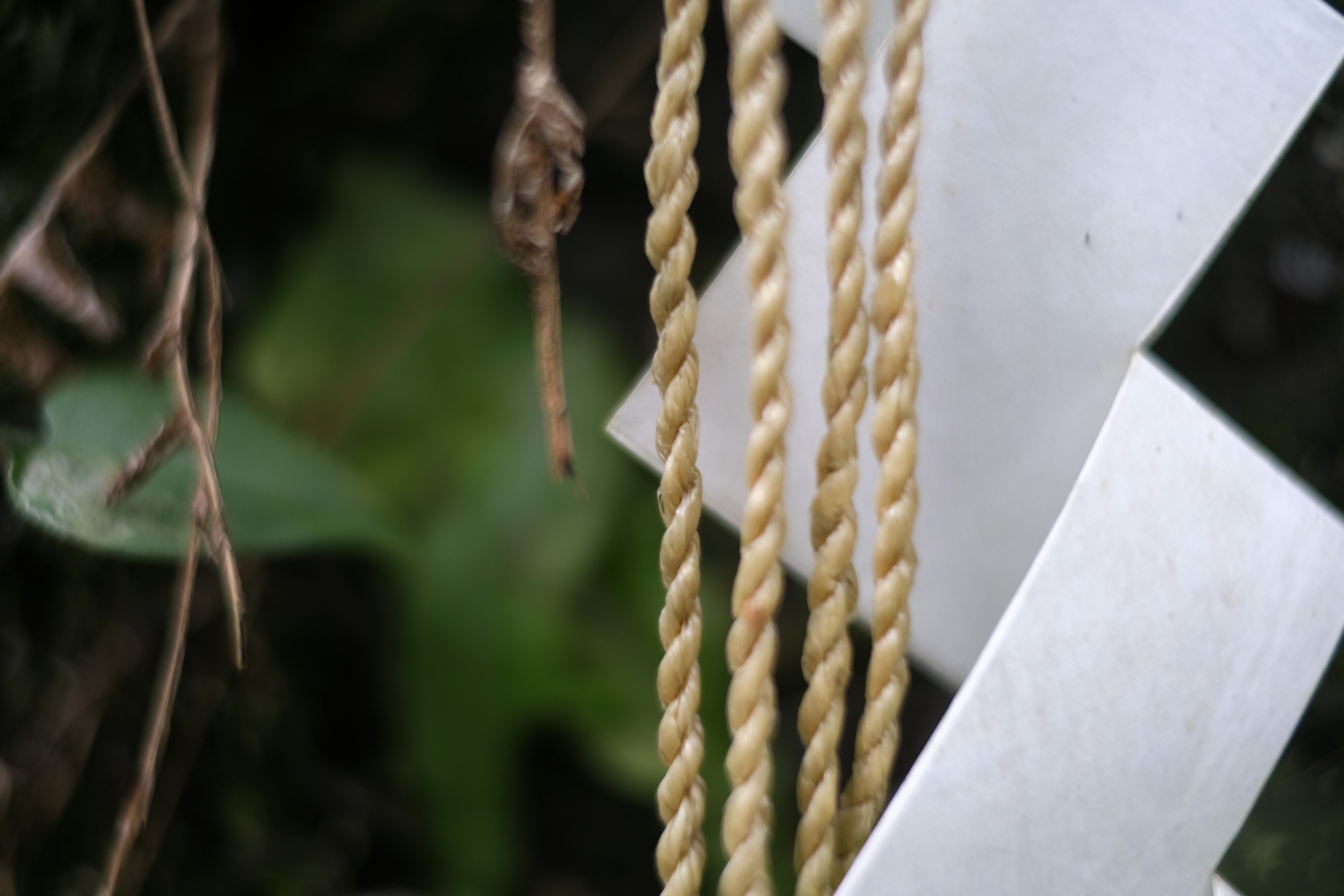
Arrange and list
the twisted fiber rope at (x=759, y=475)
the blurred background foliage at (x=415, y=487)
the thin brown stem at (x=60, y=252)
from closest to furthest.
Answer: the twisted fiber rope at (x=759, y=475) < the thin brown stem at (x=60, y=252) < the blurred background foliage at (x=415, y=487)

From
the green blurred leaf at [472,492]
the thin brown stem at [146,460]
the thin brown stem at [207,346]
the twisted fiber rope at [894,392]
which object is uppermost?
the twisted fiber rope at [894,392]

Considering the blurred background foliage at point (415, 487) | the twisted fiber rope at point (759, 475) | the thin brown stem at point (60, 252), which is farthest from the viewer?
the blurred background foliage at point (415, 487)

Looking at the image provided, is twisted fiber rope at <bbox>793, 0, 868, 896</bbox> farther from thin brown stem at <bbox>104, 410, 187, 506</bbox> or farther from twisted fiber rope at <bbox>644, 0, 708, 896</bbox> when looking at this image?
thin brown stem at <bbox>104, 410, 187, 506</bbox>

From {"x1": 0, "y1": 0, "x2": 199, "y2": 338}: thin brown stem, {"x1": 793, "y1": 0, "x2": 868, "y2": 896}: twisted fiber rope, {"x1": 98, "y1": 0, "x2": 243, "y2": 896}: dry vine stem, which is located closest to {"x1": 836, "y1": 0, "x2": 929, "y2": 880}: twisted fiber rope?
{"x1": 793, "y1": 0, "x2": 868, "y2": 896}: twisted fiber rope

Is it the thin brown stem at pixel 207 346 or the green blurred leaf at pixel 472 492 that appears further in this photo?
the green blurred leaf at pixel 472 492

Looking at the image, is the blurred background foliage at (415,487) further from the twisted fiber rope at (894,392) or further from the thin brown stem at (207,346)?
the twisted fiber rope at (894,392)

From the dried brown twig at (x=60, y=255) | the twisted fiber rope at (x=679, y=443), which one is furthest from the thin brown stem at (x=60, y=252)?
the twisted fiber rope at (x=679, y=443)
